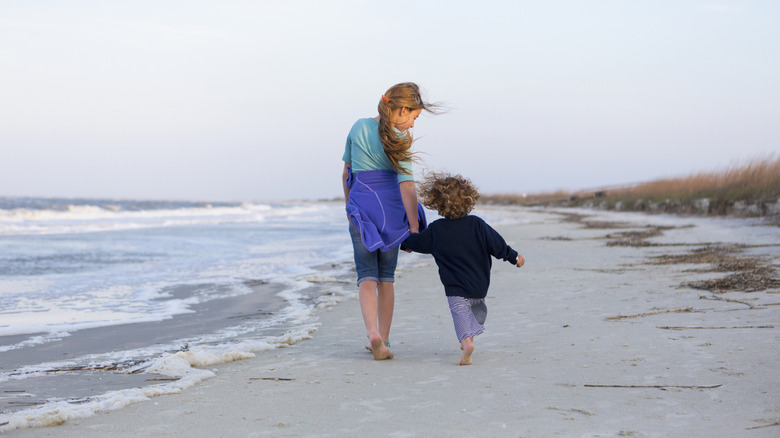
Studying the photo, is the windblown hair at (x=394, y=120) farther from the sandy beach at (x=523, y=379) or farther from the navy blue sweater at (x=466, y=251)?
the sandy beach at (x=523, y=379)

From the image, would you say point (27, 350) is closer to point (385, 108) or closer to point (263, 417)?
point (263, 417)

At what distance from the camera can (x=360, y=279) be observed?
4.02 m

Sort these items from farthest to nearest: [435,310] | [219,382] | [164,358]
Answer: [435,310] → [164,358] → [219,382]

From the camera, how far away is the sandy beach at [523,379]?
8.09 feet

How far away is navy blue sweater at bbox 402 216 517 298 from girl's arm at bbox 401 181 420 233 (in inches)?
7.2

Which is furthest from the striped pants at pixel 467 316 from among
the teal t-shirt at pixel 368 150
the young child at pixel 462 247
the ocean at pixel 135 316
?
the ocean at pixel 135 316

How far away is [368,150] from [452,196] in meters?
0.58

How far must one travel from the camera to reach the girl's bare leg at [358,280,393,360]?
3.70 metres

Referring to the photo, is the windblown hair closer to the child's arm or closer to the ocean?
the child's arm

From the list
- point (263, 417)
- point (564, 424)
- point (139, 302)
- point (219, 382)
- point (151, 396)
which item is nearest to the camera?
point (564, 424)

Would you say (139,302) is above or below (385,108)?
below

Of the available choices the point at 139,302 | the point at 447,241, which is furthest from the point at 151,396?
the point at 139,302

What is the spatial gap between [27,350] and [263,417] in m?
2.45

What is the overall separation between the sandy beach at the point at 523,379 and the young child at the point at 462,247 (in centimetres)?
32
